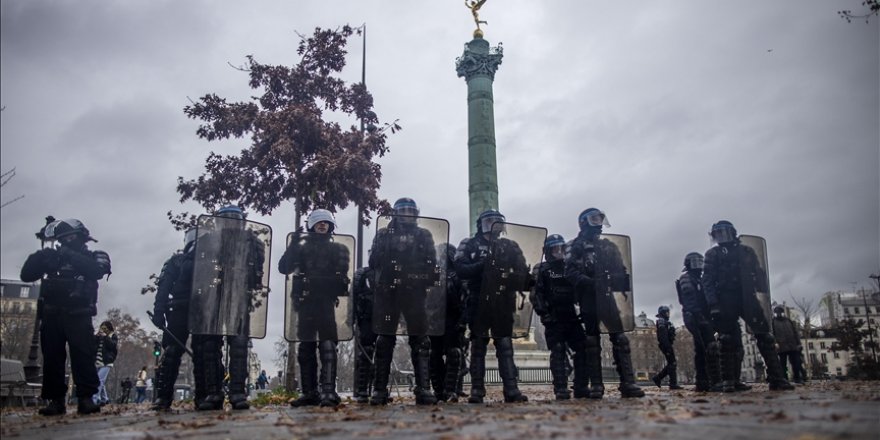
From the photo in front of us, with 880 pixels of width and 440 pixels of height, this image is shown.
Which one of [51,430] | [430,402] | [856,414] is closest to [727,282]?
[430,402]

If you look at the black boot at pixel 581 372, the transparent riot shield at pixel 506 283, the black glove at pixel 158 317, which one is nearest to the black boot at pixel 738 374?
the black boot at pixel 581 372

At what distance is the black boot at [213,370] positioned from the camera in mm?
7641

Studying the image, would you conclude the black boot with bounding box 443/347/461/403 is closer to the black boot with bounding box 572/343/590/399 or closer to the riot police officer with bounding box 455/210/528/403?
the riot police officer with bounding box 455/210/528/403

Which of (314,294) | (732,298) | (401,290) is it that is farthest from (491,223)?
(732,298)

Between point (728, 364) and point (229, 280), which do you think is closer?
point (229, 280)

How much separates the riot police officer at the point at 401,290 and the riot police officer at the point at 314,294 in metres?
0.54

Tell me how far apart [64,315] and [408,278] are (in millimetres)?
4006

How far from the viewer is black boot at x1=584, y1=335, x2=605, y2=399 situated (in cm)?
844

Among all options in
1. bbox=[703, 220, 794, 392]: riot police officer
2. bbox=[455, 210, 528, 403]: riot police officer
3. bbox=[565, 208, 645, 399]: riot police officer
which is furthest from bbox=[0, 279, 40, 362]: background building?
bbox=[703, 220, 794, 392]: riot police officer

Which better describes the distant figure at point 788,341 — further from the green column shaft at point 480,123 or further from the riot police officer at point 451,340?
the green column shaft at point 480,123

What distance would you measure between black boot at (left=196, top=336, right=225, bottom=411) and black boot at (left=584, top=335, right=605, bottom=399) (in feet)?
15.1

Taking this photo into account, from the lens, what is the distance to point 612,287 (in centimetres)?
893

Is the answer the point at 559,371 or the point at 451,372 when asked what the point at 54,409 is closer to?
the point at 451,372

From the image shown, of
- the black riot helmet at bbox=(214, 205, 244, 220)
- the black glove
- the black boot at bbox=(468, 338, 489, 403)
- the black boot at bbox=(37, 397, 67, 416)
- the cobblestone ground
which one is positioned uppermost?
the black riot helmet at bbox=(214, 205, 244, 220)
